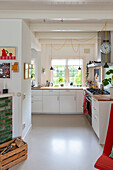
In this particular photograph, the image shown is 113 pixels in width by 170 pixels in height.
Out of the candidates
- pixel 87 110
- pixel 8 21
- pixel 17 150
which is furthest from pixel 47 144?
pixel 8 21

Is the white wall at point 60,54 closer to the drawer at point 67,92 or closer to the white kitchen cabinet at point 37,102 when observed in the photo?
the white kitchen cabinet at point 37,102

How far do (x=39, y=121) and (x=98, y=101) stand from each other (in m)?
2.25

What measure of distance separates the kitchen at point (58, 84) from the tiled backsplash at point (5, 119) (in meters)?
0.17

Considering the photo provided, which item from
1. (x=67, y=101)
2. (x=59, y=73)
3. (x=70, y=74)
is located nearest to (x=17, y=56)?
(x=67, y=101)

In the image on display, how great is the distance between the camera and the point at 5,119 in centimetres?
282

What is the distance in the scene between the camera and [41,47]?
6195 millimetres

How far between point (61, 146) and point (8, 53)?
219 centimetres

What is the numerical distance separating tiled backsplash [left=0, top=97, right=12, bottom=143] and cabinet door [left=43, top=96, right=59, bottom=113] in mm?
2512

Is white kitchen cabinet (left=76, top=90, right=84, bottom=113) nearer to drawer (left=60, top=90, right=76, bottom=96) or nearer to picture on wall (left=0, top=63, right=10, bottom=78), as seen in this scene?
drawer (left=60, top=90, right=76, bottom=96)

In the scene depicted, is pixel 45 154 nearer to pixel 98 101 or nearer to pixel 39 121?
pixel 98 101

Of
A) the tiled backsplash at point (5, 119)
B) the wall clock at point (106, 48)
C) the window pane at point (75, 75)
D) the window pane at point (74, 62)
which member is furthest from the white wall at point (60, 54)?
the tiled backsplash at point (5, 119)

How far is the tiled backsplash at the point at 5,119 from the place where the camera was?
274 cm

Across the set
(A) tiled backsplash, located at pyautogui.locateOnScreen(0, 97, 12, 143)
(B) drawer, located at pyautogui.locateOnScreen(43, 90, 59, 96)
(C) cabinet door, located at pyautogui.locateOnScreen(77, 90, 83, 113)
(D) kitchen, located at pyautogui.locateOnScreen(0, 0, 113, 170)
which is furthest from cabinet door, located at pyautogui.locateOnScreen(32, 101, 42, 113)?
(A) tiled backsplash, located at pyautogui.locateOnScreen(0, 97, 12, 143)

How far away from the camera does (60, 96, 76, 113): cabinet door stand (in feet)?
17.7
